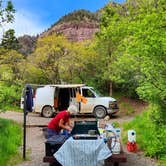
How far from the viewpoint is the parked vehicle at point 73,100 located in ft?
67.4

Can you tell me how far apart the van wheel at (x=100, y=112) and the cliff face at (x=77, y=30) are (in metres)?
19.0

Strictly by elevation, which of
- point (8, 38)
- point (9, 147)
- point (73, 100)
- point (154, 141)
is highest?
point (8, 38)

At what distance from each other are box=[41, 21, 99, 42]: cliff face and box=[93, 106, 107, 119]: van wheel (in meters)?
19.0

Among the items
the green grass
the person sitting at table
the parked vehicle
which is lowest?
the green grass

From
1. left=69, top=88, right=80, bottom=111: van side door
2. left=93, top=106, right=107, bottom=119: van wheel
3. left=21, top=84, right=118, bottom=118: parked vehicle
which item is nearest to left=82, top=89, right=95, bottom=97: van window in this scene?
left=21, top=84, right=118, bottom=118: parked vehicle

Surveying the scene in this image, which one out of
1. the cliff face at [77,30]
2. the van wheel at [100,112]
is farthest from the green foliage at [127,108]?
the cliff face at [77,30]

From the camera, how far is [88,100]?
67.9 ft

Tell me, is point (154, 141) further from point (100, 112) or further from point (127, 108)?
point (127, 108)

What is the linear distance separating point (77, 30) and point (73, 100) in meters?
21.6

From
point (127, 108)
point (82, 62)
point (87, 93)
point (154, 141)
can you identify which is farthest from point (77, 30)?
point (154, 141)

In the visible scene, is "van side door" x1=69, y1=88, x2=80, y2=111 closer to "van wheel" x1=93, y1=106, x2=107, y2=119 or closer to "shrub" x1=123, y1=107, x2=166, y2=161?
"van wheel" x1=93, y1=106, x2=107, y2=119

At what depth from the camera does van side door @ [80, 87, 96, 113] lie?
2064 centimetres

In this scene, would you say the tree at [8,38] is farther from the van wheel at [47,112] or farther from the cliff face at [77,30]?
the cliff face at [77,30]

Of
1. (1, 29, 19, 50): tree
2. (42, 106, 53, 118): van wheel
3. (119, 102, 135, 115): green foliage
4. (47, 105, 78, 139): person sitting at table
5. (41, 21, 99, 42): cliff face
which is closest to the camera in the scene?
(47, 105, 78, 139): person sitting at table
